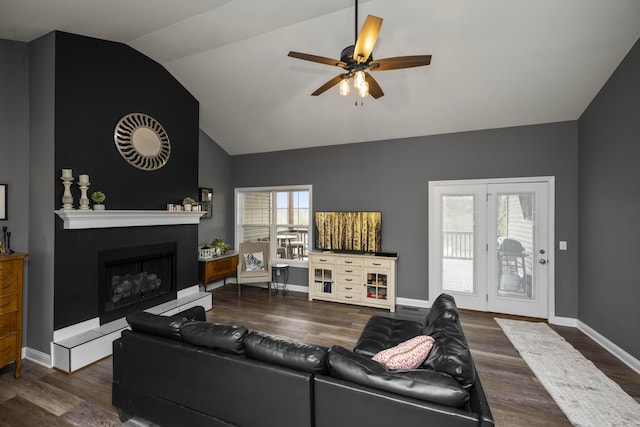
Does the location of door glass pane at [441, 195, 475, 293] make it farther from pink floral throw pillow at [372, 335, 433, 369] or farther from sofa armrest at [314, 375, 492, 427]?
sofa armrest at [314, 375, 492, 427]

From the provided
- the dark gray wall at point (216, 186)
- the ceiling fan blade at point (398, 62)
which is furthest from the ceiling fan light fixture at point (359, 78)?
the dark gray wall at point (216, 186)

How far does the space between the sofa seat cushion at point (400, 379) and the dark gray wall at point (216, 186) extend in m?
4.51

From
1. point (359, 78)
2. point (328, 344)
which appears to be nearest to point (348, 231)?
→ point (328, 344)

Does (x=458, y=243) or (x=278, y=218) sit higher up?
→ (x=278, y=218)

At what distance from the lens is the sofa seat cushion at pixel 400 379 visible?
4.23 feet

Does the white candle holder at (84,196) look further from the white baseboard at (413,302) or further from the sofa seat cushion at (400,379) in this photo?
the white baseboard at (413,302)

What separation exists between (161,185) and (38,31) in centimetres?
190

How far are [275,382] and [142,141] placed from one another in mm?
3490

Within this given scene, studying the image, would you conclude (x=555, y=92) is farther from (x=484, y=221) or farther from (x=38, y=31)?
(x=38, y=31)

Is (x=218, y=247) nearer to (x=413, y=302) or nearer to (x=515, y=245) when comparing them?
(x=413, y=302)

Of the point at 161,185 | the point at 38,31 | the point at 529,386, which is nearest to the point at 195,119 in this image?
the point at 161,185

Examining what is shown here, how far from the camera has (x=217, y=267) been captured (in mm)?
5090

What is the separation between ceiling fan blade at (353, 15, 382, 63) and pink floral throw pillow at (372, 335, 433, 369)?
2.01 metres

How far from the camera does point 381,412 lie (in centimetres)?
134
